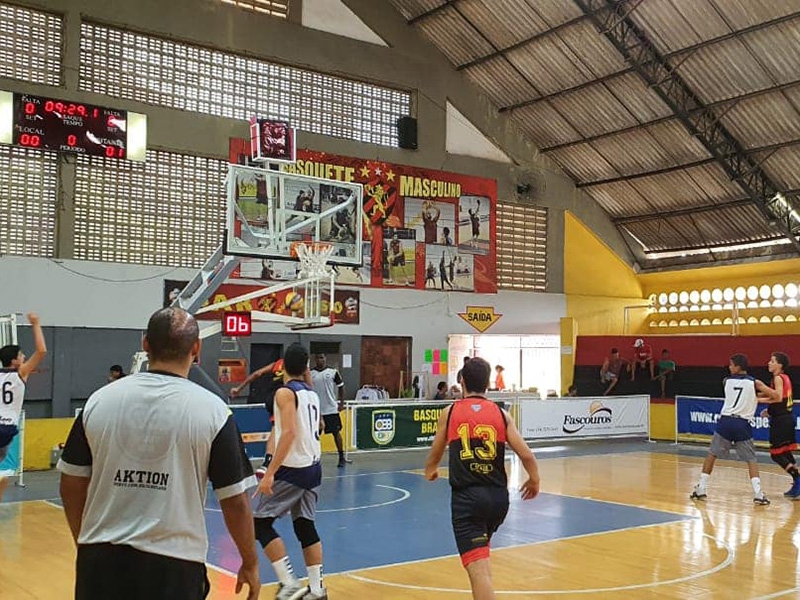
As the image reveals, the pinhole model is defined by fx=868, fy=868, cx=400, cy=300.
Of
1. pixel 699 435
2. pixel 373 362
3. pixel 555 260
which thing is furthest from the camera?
pixel 555 260

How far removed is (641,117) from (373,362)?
1087 centimetres

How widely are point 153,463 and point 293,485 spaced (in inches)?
155

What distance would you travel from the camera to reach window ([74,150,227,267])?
830 inches

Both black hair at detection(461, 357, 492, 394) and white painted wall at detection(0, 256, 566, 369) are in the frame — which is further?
white painted wall at detection(0, 256, 566, 369)

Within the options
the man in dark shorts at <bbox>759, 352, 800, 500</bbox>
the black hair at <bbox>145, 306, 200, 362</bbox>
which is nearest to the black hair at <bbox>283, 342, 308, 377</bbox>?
the black hair at <bbox>145, 306, 200, 362</bbox>

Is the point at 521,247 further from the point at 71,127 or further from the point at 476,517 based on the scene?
the point at 476,517

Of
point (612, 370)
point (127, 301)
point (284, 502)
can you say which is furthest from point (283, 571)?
point (612, 370)

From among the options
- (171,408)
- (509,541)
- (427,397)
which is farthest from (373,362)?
(171,408)

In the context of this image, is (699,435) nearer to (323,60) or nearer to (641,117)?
(641,117)

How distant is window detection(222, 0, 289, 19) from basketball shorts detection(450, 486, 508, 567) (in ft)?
66.9

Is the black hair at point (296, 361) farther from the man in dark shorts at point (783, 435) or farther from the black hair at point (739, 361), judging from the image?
the man in dark shorts at point (783, 435)

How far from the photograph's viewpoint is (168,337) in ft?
11.3

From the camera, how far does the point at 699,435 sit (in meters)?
21.6

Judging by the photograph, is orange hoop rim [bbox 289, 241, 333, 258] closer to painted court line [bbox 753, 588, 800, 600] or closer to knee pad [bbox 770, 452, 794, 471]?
knee pad [bbox 770, 452, 794, 471]
